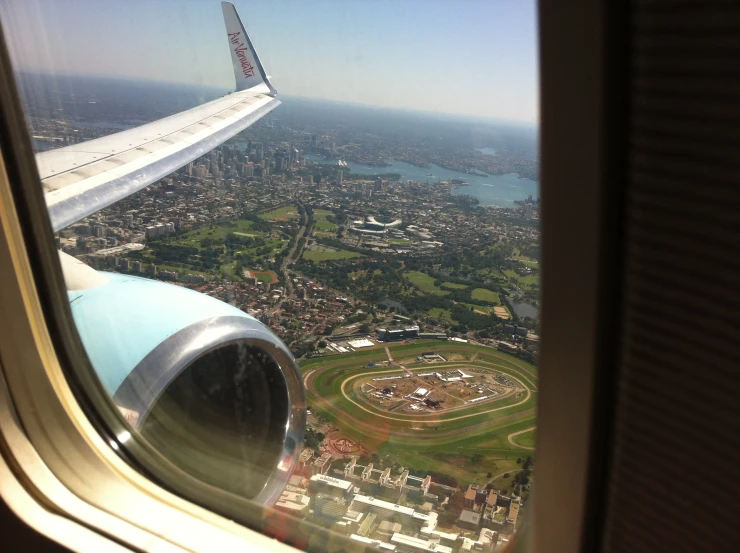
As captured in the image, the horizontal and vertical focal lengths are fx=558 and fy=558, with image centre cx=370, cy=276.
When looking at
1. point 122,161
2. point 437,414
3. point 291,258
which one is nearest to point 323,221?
point 291,258

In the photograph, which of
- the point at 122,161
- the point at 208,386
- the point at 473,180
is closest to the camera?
the point at 473,180

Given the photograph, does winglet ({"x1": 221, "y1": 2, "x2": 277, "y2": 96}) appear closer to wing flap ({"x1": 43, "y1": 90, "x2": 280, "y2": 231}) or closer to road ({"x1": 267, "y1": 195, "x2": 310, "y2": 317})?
wing flap ({"x1": 43, "y1": 90, "x2": 280, "y2": 231})

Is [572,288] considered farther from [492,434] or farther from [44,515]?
[44,515]

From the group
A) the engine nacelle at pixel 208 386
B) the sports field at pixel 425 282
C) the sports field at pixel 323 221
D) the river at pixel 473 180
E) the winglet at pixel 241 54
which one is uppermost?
the winglet at pixel 241 54

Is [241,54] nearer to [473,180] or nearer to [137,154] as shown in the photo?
[137,154]

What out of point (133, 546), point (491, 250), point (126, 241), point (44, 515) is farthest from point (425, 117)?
point (44, 515)

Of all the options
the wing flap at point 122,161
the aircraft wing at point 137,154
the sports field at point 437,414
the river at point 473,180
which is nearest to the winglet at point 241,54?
the aircraft wing at point 137,154

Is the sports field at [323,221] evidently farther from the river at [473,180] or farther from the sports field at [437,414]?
the sports field at [437,414]
